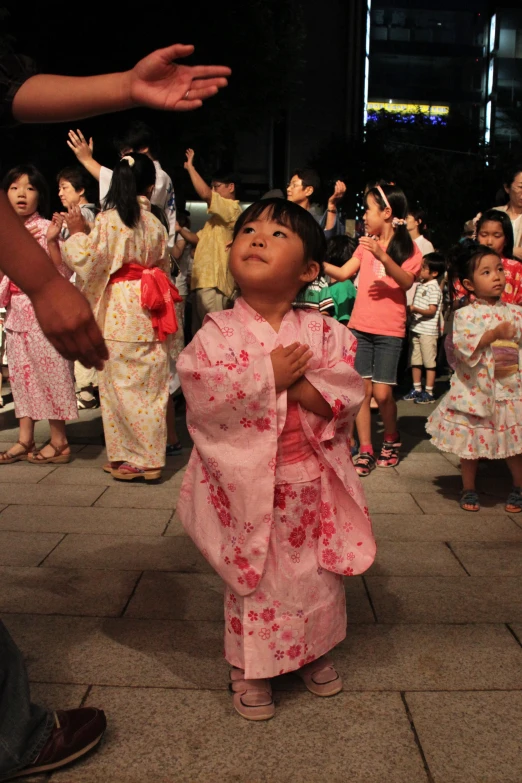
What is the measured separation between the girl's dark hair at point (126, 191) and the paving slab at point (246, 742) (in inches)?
128

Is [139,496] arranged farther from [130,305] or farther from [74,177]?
[74,177]

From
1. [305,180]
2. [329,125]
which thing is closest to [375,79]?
[329,125]

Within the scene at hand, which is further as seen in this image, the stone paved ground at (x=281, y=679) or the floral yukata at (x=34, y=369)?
the floral yukata at (x=34, y=369)

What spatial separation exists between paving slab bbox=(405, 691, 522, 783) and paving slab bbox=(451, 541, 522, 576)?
1164 mm

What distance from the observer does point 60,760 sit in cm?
226

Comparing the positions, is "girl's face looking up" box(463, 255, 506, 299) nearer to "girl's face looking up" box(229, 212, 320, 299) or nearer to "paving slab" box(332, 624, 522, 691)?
"paving slab" box(332, 624, 522, 691)

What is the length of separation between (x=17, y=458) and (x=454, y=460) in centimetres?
306

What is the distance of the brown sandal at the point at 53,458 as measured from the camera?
5848 millimetres

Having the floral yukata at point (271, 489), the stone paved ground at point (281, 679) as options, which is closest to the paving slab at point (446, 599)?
the stone paved ground at point (281, 679)

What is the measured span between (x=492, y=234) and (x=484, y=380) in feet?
3.51

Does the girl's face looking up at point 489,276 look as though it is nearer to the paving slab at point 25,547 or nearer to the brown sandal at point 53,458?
the paving slab at point 25,547

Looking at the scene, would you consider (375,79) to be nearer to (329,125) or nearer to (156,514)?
(329,125)

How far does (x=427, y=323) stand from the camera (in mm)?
9672

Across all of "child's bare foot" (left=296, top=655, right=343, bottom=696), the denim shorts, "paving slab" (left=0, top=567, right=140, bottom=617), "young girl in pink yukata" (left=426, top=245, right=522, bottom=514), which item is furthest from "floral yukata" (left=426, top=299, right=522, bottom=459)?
"child's bare foot" (left=296, top=655, right=343, bottom=696)
